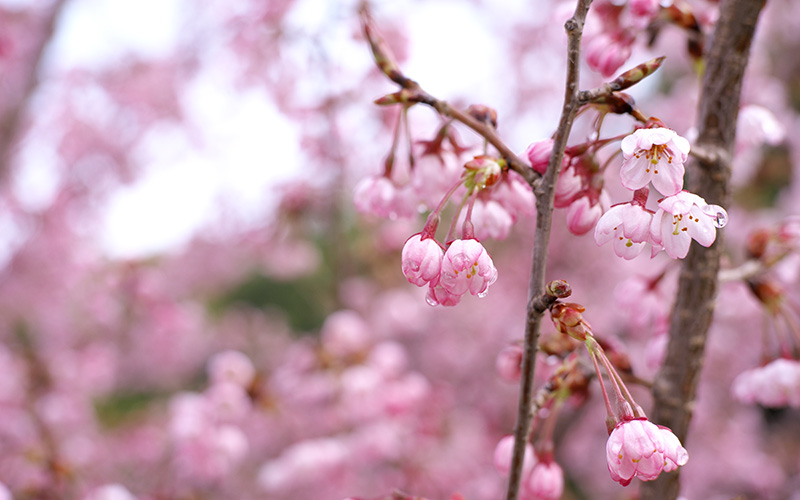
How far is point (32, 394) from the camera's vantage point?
3.38 meters

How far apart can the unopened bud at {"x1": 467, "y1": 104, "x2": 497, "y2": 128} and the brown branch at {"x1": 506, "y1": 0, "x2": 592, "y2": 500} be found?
0.57 ft

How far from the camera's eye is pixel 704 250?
1117 mm

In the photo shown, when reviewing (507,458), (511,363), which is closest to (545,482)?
(507,458)

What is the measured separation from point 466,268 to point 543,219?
0.39ft

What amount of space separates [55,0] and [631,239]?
428 cm

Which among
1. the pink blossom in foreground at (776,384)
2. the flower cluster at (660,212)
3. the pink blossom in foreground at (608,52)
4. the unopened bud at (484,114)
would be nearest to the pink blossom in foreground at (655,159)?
the flower cluster at (660,212)

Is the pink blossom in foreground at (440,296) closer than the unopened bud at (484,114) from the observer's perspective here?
Yes

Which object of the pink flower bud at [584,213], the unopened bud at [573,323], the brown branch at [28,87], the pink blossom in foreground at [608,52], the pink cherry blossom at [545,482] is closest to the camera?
the unopened bud at [573,323]

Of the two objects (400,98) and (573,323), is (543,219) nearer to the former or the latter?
(573,323)

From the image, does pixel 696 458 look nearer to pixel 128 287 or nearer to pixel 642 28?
pixel 642 28

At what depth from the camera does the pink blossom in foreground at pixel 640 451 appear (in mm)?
727

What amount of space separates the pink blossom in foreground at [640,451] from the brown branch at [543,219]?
138mm

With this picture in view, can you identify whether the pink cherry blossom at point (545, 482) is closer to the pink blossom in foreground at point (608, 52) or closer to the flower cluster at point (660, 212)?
the flower cluster at point (660, 212)

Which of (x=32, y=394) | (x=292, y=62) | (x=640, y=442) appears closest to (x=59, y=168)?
(x=32, y=394)
